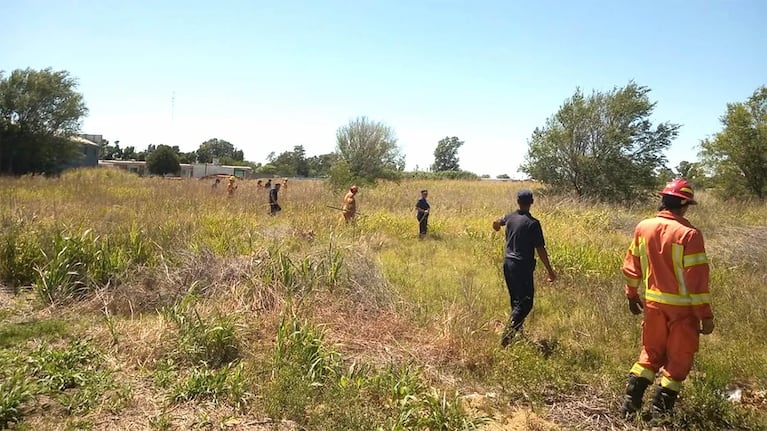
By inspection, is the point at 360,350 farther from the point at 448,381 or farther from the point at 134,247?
the point at 134,247

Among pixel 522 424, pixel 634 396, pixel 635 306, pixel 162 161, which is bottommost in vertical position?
pixel 522 424

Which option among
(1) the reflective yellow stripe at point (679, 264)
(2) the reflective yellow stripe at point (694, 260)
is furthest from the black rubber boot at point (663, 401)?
(2) the reflective yellow stripe at point (694, 260)

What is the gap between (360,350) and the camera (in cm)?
434

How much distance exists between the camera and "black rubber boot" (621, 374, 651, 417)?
330cm

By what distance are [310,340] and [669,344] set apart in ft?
9.15

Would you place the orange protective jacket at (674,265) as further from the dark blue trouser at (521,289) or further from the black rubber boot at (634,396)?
the dark blue trouser at (521,289)

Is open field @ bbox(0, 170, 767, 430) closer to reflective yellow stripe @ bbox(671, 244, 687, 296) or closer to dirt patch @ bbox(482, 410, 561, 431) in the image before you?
dirt patch @ bbox(482, 410, 561, 431)

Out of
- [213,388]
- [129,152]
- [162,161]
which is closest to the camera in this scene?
[213,388]

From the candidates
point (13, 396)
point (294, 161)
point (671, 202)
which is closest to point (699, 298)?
point (671, 202)

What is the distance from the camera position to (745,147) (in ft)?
66.4

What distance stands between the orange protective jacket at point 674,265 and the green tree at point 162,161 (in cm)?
5200

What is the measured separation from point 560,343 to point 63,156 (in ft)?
120

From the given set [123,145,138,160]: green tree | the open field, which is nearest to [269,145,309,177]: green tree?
[123,145,138,160]: green tree

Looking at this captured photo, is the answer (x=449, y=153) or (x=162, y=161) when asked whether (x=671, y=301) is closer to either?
(x=162, y=161)
